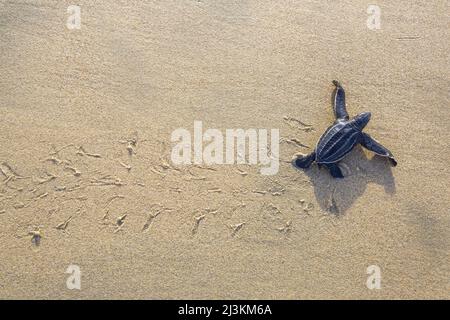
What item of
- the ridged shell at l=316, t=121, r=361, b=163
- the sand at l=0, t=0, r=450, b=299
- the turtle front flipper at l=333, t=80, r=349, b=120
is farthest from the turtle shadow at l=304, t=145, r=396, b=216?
the turtle front flipper at l=333, t=80, r=349, b=120

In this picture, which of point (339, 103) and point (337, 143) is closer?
point (337, 143)

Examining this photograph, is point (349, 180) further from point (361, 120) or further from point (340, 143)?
point (361, 120)

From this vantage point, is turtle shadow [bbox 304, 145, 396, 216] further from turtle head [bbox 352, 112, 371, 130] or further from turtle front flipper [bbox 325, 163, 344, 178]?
turtle head [bbox 352, 112, 371, 130]

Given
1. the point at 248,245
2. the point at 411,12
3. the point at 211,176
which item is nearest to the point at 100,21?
the point at 211,176

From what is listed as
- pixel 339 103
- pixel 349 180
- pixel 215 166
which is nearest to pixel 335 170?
pixel 349 180

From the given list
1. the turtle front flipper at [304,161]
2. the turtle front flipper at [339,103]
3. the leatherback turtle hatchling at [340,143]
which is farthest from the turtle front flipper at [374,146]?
the turtle front flipper at [304,161]

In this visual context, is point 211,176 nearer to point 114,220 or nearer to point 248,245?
point 248,245

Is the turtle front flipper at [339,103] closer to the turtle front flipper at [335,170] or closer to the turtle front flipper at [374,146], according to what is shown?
the turtle front flipper at [374,146]
